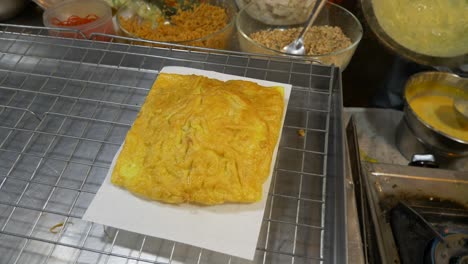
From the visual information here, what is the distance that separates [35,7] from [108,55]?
1.17m

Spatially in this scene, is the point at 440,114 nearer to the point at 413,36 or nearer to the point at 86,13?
the point at 413,36

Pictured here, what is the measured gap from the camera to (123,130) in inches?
51.6

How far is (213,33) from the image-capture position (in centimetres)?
175

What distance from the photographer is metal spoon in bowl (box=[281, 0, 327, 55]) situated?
1702 mm

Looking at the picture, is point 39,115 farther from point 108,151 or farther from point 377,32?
point 377,32

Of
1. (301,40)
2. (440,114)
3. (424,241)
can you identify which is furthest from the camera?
(301,40)

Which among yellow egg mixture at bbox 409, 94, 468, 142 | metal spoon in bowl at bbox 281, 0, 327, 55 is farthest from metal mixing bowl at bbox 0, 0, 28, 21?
yellow egg mixture at bbox 409, 94, 468, 142

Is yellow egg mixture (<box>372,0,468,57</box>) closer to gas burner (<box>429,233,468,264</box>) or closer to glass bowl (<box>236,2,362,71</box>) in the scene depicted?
glass bowl (<box>236,2,362,71</box>)

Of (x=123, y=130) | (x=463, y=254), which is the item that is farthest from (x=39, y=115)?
(x=463, y=254)

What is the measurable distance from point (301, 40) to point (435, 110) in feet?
2.50

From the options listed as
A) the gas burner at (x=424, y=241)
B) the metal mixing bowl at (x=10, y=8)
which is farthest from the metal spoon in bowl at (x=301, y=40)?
the metal mixing bowl at (x=10, y=8)

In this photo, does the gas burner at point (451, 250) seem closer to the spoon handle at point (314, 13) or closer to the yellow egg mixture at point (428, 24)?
the yellow egg mixture at point (428, 24)

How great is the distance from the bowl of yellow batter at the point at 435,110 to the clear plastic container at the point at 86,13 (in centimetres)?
165

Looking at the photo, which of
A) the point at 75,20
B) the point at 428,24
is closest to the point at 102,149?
the point at 75,20
